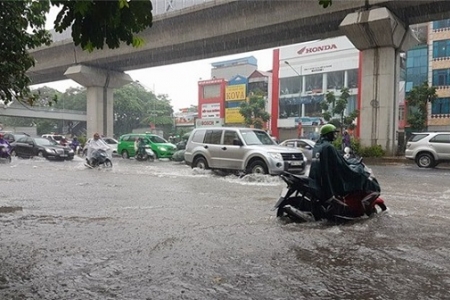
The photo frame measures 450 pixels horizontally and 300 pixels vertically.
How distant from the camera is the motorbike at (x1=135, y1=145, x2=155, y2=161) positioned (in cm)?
2302

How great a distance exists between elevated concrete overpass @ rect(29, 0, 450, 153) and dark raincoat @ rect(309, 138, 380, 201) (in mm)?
14300

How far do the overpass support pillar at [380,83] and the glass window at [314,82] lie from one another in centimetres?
2294

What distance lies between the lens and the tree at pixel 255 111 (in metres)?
44.0

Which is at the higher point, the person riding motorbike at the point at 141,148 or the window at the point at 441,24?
the window at the point at 441,24

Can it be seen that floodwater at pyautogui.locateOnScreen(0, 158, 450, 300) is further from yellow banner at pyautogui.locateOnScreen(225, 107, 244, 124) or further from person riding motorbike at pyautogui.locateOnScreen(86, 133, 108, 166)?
yellow banner at pyautogui.locateOnScreen(225, 107, 244, 124)

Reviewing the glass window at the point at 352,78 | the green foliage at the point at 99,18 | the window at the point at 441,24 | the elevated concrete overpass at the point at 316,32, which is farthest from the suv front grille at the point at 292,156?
the glass window at the point at 352,78

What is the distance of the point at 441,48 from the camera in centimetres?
3741

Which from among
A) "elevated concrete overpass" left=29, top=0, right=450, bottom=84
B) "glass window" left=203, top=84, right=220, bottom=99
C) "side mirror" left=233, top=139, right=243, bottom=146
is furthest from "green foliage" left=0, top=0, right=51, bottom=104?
"glass window" left=203, top=84, right=220, bottom=99

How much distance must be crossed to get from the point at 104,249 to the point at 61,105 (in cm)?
7564

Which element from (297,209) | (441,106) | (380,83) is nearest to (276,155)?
(297,209)

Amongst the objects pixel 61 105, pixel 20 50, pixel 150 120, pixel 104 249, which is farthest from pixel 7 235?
pixel 61 105

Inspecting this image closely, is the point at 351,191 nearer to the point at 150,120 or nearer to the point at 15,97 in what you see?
the point at 15,97

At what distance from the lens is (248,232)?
18.9 feet

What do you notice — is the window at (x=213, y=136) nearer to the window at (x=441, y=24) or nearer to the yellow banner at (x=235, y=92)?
the window at (x=441, y=24)
